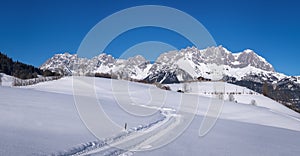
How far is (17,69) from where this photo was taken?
5354 inches

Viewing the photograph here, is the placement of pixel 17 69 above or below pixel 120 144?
above

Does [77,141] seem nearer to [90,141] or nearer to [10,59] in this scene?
[90,141]

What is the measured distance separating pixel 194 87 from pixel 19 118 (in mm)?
99657

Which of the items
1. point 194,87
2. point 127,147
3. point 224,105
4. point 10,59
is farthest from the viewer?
point 10,59

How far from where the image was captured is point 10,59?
142875 millimetres

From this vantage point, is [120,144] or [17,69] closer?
[120,144]

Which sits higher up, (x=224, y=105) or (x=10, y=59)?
(x=10, y=59)

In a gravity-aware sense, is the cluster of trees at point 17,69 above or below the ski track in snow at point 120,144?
above

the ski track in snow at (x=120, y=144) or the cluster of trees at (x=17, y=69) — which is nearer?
the ski track in snow at (x=120, y=144)

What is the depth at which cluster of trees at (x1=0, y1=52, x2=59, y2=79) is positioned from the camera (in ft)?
431

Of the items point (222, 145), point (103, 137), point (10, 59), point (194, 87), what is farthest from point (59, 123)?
point (10, 59)

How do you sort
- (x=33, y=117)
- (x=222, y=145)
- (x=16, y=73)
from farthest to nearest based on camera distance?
(x=16, y=73)
(x=33, y=117)
(x=222, y=145)

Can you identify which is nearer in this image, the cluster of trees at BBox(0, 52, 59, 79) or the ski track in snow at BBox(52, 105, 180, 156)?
the ski track in snow at BBox(52, 105, 180, 156)

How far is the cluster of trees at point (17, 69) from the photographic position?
431ft
